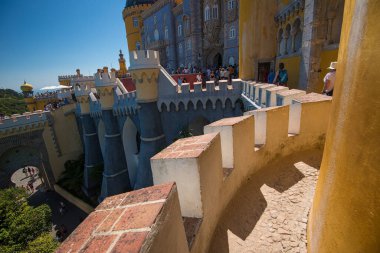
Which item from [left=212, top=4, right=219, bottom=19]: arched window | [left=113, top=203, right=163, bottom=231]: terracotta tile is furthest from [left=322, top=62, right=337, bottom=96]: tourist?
[left=212, top=4, right=219, bottom=19]: arched window

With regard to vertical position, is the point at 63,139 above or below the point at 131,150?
below

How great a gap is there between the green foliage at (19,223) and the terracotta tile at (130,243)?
10.2m

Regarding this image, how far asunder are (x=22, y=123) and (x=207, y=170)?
2203 centimetres

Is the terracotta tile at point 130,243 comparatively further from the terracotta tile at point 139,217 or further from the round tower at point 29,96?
the round tower at point 29,96

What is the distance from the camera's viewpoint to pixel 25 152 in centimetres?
1845

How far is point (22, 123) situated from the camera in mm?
17750

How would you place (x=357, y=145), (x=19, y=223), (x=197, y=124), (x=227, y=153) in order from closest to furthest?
(x=357, y=145), (x=227, y=153), (x=19, y=223), (x=197, y=124)

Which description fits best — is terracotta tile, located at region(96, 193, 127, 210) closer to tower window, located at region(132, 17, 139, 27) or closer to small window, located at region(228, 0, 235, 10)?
small window, located at region(228, 0, 235, 10)

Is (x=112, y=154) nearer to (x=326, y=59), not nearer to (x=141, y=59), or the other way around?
(x=141, y=59)

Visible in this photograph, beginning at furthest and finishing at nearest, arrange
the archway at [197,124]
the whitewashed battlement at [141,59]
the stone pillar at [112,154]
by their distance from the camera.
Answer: the stone pillar at [112,154] → the archway at [197,124] → the whitewashed battlement at [141,59]

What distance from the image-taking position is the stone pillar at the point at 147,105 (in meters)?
10.8

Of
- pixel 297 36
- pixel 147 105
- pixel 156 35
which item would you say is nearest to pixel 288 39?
pixel 297 36

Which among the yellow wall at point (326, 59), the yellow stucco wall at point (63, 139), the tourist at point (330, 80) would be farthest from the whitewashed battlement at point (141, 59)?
the yellow stucco wall at point (63, 139)

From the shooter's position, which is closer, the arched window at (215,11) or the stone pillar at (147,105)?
the stone pillar at (147,105)
